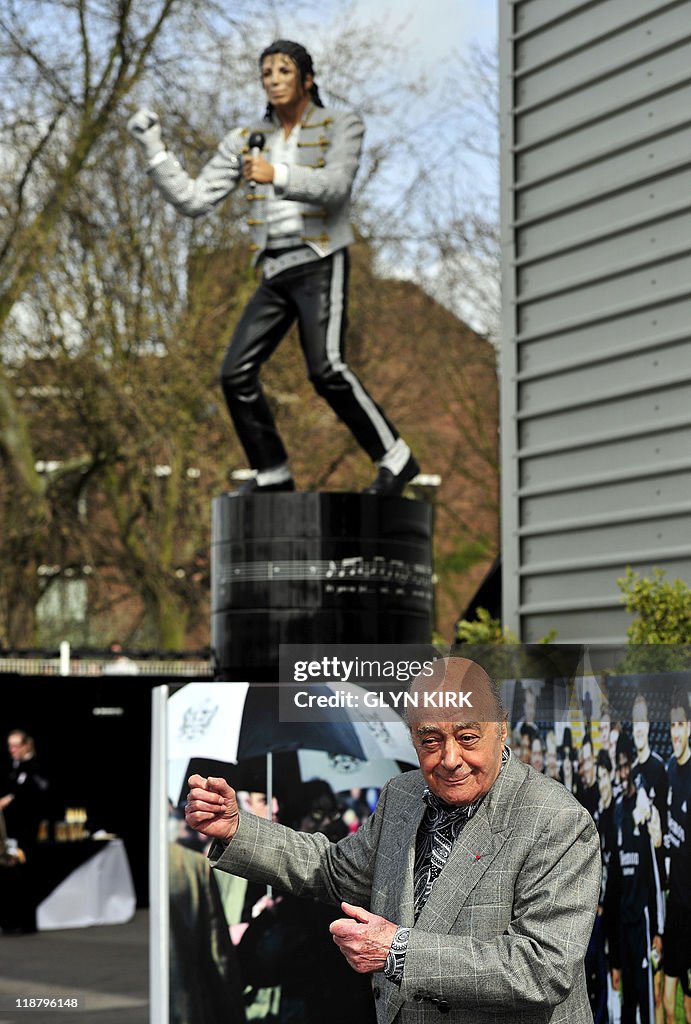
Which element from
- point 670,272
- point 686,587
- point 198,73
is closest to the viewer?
point 686,587

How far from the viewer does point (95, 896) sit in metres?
15.2

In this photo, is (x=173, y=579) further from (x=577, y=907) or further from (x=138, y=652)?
(x=577, y=907)

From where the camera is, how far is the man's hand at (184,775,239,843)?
3938mm

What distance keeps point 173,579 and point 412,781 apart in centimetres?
2180

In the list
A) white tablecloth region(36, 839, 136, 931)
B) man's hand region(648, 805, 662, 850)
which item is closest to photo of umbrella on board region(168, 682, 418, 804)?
man's hand region(648, 805, 662, 850)

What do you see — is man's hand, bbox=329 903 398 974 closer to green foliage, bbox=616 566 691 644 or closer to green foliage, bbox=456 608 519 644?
green foliage, bbox=616 566 691 644

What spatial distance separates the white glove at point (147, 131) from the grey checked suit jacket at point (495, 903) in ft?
19.1

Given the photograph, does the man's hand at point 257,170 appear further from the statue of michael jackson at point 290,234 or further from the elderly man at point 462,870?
the elderly man at point 462,870

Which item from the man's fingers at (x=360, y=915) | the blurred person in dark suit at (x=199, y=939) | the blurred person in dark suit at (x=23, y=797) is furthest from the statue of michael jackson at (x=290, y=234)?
the blurred person in dark suit at (x=23, y=797)

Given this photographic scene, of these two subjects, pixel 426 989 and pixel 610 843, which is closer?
pixel 426 989

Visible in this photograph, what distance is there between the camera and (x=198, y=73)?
24016 mm

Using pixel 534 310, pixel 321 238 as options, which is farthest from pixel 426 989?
pixel 534 310

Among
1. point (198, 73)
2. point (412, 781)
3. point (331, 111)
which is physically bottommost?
point (412, 781)

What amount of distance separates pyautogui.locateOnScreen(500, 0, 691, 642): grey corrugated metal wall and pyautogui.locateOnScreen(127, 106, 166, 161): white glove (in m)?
2.69
